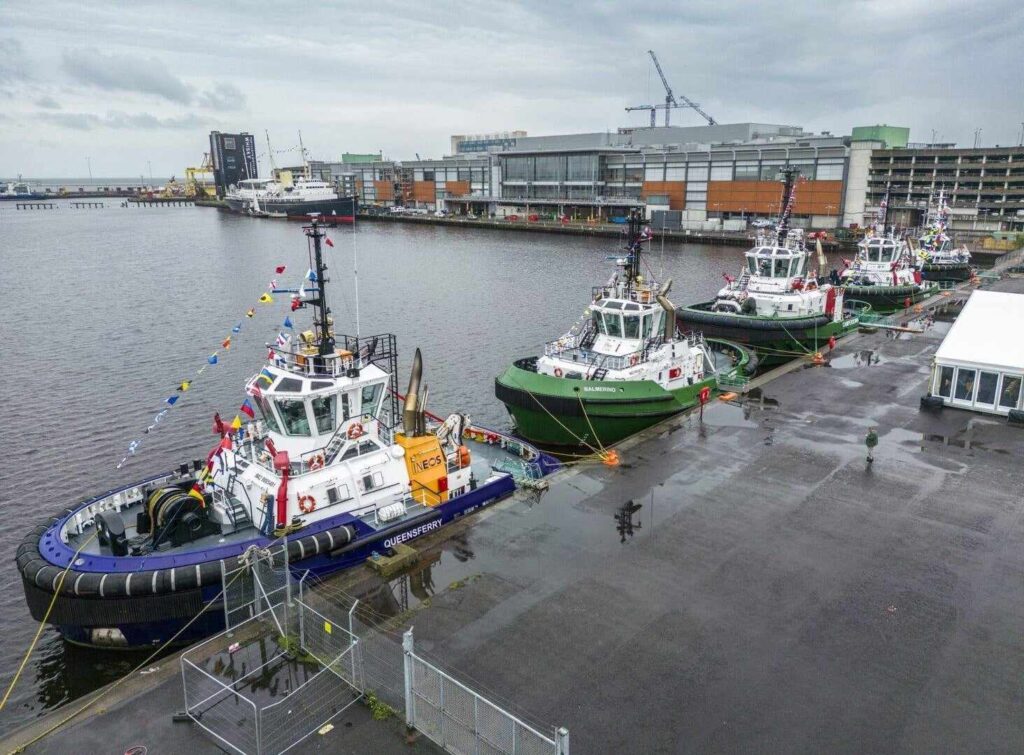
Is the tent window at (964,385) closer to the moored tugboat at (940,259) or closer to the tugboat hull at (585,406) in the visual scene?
the tugboat hull at (585,406)

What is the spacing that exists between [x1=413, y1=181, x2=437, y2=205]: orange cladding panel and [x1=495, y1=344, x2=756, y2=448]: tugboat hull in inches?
4702

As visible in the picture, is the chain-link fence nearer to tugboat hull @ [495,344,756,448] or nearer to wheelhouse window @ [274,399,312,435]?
wheelhouse window @ [274,399,312,435]

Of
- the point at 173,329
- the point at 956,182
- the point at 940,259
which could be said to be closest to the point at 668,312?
the point at 173,329

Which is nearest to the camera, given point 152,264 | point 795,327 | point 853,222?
point 795,327

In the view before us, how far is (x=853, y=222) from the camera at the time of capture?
90.3m

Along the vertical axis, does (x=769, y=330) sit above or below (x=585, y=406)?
above

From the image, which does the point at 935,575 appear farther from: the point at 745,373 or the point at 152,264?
the point at 152,264

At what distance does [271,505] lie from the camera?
13836 millimetres

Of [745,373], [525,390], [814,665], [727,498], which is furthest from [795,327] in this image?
[814,665]

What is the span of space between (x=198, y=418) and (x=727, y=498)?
20.7m

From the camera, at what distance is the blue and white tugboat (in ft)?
40.6

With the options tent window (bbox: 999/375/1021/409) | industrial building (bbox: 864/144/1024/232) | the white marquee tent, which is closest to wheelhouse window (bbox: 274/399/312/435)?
the white marquee tent

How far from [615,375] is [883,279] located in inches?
1257

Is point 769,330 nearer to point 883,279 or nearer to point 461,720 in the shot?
point 883,279
